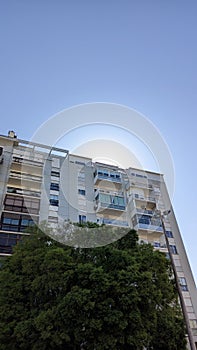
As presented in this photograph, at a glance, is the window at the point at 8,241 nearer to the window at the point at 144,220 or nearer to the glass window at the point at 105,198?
the glass window at the point at 105,198

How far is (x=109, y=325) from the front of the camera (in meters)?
9.24

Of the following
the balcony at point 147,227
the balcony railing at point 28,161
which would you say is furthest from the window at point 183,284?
the balcony railing at point 28,161

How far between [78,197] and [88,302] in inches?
810

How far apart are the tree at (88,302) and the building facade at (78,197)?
12.2m

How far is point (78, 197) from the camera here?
29.4 metres

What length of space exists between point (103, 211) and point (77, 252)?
1658 centimetres

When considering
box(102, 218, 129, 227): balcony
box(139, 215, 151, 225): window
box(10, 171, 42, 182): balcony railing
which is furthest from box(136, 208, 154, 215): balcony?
box(10, 171, 42, 182): balcony railing

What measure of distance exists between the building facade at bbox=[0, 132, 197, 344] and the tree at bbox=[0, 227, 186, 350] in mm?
12176

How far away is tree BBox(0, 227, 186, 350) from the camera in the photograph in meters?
9.14

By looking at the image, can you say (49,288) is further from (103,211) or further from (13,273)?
(103,211)

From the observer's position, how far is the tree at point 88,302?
30.0 ft

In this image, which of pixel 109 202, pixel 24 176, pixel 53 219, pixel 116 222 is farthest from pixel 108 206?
pixel 24 176

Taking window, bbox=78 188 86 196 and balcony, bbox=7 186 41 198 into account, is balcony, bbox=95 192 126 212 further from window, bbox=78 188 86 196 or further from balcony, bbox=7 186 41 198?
balcony, bbox=7 186 41 198

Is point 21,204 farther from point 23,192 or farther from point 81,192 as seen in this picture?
point 81,192
